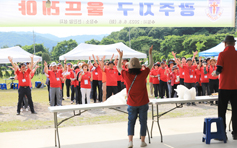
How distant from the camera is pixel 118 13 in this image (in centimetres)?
672

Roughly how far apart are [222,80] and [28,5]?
4420 millimetres

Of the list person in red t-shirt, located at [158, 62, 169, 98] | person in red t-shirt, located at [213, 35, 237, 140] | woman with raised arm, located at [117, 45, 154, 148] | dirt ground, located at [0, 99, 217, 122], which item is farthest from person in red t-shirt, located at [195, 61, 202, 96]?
woman with raised arm, located at [117, 45, 154, 148]

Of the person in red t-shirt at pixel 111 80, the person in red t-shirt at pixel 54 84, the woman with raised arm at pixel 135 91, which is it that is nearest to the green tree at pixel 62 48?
the person in red t-shirt at pixel 111 80

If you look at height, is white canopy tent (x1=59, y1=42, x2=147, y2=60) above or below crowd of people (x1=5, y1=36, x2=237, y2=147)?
above

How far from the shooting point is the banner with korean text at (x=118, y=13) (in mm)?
6215

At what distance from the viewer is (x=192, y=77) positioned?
10367 mm

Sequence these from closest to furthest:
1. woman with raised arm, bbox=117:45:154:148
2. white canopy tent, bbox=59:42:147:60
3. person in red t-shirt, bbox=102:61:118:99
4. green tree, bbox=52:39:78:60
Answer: woman with raised arm, bbox=117:45:154:148 → person in red t-shirt, bbox=102:61:118:99 → white canopy tent, bbox=59:42:147:60 → green tree, bbox=52:39:78:60

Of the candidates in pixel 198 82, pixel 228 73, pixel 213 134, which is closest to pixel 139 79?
pixel 228 73

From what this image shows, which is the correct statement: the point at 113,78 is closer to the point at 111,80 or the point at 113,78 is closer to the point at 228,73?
the point at 111,80

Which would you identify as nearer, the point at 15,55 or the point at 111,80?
the point at 111,80

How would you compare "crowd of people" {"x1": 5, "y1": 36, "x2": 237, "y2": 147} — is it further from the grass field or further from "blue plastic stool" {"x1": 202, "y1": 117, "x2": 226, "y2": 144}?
the grass field

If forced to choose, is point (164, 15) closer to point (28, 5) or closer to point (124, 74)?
point (124, 74)

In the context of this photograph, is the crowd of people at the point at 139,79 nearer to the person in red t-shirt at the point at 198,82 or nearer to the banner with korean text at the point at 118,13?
the person in red t-shirt at the point at 198,82

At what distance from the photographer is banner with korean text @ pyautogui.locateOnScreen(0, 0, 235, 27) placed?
621 cm
